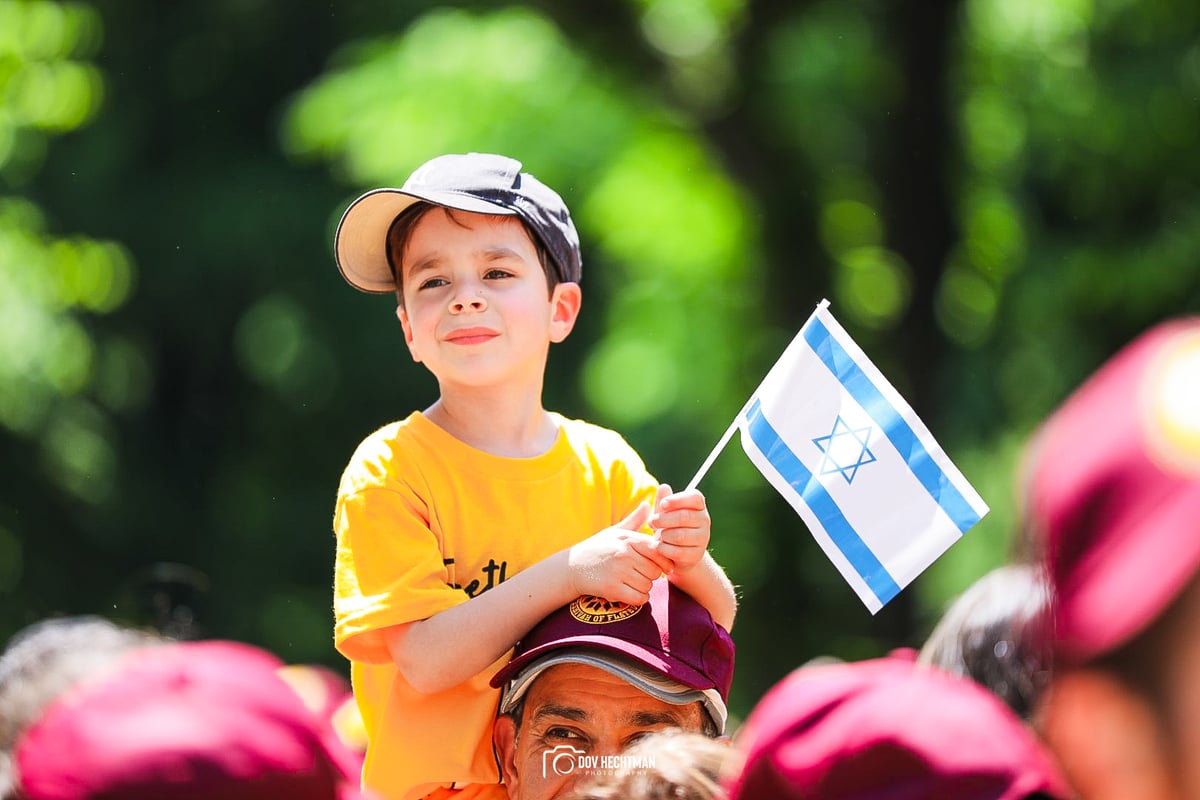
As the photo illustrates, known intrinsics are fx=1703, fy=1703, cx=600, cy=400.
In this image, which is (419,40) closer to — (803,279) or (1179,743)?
(803,279)

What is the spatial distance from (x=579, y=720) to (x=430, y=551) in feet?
1.14

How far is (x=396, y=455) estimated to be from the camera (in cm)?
275

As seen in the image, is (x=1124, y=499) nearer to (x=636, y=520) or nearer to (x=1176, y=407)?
(x=1176, y=407)

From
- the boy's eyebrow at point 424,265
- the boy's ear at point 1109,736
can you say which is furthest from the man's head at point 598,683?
the boy's ear at point 1109,736

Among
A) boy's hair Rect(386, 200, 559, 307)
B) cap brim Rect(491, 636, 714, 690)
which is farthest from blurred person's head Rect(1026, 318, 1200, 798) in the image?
boy's hair Rect(386, 200, 559, 307)

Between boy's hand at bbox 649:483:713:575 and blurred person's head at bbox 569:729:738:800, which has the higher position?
boy's hand at bbox 649:483:713:575

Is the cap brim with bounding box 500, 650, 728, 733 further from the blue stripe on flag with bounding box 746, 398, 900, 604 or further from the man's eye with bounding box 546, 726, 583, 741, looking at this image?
the blue stripe on flag with bounding box 746, 398, 900, 604

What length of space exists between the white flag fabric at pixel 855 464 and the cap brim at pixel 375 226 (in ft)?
1.80

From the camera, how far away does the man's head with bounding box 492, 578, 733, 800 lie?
2.53m

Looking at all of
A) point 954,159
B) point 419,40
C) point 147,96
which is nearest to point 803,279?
point 954,159

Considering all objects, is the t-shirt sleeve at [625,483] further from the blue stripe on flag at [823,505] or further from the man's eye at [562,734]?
the man's eye at [562,734]

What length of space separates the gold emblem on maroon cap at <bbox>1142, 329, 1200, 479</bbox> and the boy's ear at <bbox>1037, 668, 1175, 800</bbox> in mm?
163

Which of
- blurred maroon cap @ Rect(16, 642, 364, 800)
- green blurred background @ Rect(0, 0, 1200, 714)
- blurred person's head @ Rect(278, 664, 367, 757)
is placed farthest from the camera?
green blurred background @ Rect(0, 0, 1200, 714)

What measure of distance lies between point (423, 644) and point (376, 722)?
25 centimetres
